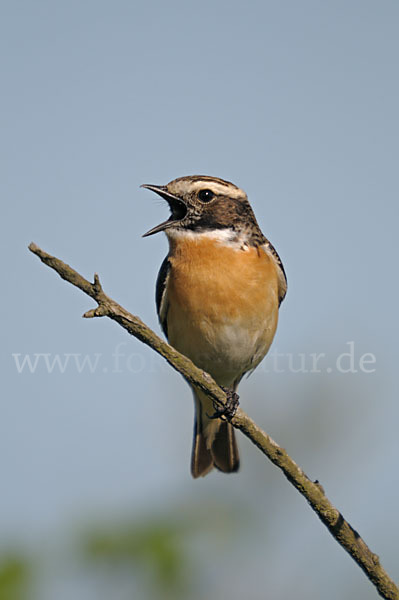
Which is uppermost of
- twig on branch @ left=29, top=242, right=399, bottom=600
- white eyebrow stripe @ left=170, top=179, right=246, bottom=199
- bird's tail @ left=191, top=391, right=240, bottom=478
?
white eyebrow stripe @ left=170, top=179, right=246, bottom=199

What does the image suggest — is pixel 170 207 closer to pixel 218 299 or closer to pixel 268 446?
pixel 218 299

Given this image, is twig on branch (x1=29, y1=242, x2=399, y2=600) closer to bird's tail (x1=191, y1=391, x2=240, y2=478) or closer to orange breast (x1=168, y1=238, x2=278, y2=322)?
orange breast (x1=168, y1=238, x2=278, y2=322)

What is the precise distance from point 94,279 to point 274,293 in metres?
3.48

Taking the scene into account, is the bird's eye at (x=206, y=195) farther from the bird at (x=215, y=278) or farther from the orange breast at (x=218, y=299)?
the orange breast at (x=218, y=299)

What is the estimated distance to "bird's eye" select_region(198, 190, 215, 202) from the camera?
7047 mm

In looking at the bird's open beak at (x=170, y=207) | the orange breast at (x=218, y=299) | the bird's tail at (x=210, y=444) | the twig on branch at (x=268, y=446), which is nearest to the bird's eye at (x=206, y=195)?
the bird's open beak at (x=170, y=207)

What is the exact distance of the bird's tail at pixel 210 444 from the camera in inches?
320

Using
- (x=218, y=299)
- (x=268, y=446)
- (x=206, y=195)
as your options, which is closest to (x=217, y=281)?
(x=218, y=299)

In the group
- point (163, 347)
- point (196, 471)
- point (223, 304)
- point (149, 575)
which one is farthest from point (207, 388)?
point (196, 471)

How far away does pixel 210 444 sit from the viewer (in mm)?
8281

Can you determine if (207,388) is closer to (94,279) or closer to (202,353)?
(94,279)

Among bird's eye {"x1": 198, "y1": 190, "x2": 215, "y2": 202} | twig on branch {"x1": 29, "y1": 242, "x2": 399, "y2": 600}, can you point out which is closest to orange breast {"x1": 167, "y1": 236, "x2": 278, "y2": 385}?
bird's eye {"x1": 198, "y1": 190, "x2": 215, "y2": 202}

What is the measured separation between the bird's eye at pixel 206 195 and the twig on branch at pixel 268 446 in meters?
3.03

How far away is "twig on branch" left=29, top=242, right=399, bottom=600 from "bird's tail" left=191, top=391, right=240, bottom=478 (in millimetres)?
3857
